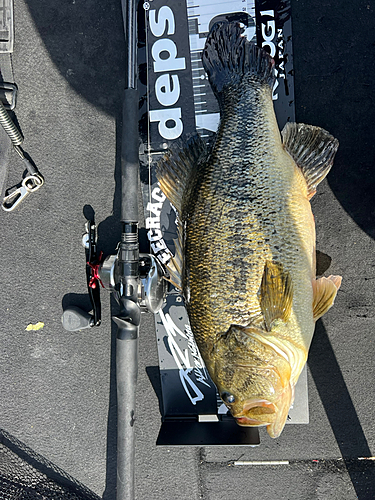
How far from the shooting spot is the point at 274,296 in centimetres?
117

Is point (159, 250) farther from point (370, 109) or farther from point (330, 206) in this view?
point (370, 109)

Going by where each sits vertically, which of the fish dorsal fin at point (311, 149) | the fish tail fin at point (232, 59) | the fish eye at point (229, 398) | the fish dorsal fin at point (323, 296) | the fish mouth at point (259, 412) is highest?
the fish tail fin at point (232, 59)

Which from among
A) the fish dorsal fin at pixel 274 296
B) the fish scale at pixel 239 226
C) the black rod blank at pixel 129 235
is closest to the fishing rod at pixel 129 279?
the black rod blank at pixel 129 235

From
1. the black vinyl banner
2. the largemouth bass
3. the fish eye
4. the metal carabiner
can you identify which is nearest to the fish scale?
the largemouth bass

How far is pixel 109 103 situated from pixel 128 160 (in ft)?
2.06

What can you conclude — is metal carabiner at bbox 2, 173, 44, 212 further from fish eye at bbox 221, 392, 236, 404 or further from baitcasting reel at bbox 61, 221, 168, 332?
fish eye at bbox 221, 392, 236, 404

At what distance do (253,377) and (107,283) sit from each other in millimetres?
799

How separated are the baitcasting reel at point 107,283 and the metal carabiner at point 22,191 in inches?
16.3

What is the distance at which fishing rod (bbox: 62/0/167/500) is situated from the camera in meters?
1.38

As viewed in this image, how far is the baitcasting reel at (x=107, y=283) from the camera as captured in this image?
1.46 metres

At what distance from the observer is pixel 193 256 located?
4.17 ft

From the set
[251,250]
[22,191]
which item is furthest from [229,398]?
[22,191]

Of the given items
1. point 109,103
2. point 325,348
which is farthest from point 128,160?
point 325,348

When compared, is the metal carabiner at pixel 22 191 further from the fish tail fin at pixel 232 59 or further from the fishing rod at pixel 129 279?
the fish tail fin at pixel 232 59
